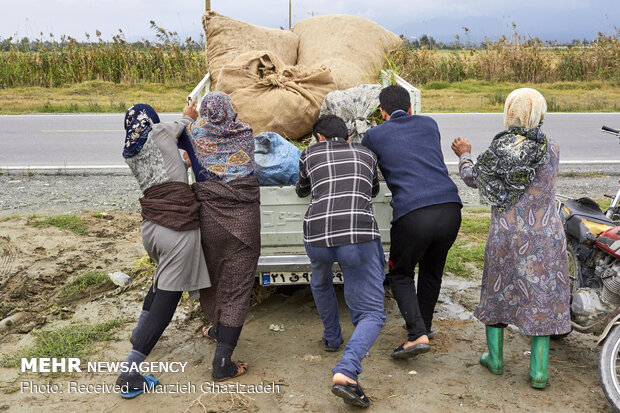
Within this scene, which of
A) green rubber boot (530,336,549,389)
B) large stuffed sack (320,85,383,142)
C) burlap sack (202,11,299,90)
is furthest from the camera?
burlap sack (202,11,299,90)

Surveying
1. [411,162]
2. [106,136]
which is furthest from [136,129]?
[106,136]

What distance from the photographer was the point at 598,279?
3658 millimetres

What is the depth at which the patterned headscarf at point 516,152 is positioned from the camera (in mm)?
3283

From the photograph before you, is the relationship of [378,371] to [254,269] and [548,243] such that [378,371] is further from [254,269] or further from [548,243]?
[548,243]

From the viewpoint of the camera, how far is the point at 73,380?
357 cm

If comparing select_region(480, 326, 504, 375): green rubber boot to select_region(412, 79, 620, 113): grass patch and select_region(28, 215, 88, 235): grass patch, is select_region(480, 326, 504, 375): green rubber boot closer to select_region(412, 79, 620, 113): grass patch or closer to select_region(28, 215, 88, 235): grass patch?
select_region(28, 215, 88, 235): grass patch

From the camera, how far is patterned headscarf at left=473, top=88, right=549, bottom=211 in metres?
3.28

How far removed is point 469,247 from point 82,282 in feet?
12.0

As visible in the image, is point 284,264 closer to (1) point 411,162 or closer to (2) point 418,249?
(2) point 418,249

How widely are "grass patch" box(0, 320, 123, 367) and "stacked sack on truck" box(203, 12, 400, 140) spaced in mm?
2069

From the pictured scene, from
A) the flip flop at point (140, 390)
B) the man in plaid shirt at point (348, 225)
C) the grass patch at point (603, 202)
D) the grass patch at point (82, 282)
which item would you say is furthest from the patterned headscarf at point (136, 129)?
the grass patch at point (603, 202)

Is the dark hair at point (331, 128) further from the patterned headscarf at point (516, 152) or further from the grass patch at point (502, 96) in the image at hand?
the grass patch at point (502, 96)

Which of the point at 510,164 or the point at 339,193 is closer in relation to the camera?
the point at 510,164

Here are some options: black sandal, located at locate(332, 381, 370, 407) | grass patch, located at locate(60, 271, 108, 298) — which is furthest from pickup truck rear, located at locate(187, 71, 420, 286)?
→ grass patch, located at locate(60, 271, 108, 298)
